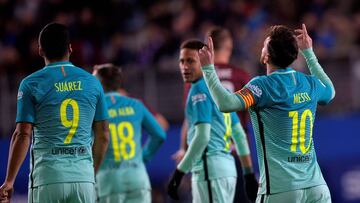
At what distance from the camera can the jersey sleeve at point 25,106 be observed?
6742mm

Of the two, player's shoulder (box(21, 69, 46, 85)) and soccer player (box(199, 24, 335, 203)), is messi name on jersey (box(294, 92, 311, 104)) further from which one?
player's shoulder (box(21, 69, 46, 85))

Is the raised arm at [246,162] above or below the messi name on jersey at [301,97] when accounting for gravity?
below

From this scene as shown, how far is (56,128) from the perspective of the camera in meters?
6.84

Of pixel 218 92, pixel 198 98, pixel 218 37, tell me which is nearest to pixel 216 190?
pixel 198 98

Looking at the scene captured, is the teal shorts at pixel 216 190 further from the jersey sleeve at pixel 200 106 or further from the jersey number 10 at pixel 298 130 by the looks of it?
the jersey number 10 at pixel 298 130

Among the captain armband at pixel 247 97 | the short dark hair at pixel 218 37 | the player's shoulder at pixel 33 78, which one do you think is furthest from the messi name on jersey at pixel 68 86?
the short dark hair at pixel 218 37

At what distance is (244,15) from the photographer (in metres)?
16.0

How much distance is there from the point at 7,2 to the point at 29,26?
1.35 meters

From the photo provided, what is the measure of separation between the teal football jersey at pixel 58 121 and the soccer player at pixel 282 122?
1.17 meters

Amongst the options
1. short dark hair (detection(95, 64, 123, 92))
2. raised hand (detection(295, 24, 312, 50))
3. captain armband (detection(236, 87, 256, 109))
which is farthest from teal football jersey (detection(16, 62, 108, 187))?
short dark hair (detection(95, 64, 123, 92))

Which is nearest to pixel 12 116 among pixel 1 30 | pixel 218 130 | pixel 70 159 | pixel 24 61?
pixel 24 61

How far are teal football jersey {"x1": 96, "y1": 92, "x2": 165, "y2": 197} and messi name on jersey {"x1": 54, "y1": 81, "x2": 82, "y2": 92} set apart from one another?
7.44 feet

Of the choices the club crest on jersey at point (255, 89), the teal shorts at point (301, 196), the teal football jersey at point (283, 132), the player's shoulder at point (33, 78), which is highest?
the player's shoulder at point (33, 78)

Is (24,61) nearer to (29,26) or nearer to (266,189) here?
A: (29,26)
